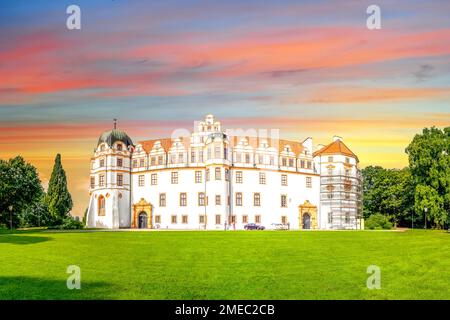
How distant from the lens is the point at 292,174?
60906 millimetres

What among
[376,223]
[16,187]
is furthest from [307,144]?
[16,187]

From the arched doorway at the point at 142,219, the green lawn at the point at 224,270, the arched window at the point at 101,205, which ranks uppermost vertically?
the arched window at the point at 101,205

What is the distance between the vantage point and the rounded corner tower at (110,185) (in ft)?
189

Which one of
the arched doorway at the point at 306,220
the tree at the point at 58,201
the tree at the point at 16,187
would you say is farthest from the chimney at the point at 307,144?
the tree at the point at 16,187

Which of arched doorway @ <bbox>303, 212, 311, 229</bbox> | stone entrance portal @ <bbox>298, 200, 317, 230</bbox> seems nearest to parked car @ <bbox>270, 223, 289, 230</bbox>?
stone entrance portal @ <bbox>298, 200, 317, 230</bbox>

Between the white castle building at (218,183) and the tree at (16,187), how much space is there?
9316 millimetres

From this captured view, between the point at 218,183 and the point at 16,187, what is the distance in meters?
18.9

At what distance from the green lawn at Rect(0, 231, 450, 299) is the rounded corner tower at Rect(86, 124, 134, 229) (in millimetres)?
29337

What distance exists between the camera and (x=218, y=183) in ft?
185

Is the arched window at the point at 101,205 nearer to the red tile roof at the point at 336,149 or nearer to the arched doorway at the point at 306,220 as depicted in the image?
the arched doorway at the point at 306,220

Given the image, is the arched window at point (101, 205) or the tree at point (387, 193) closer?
the arched window at point (101, 205)

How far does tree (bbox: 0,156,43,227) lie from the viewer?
154 feet
